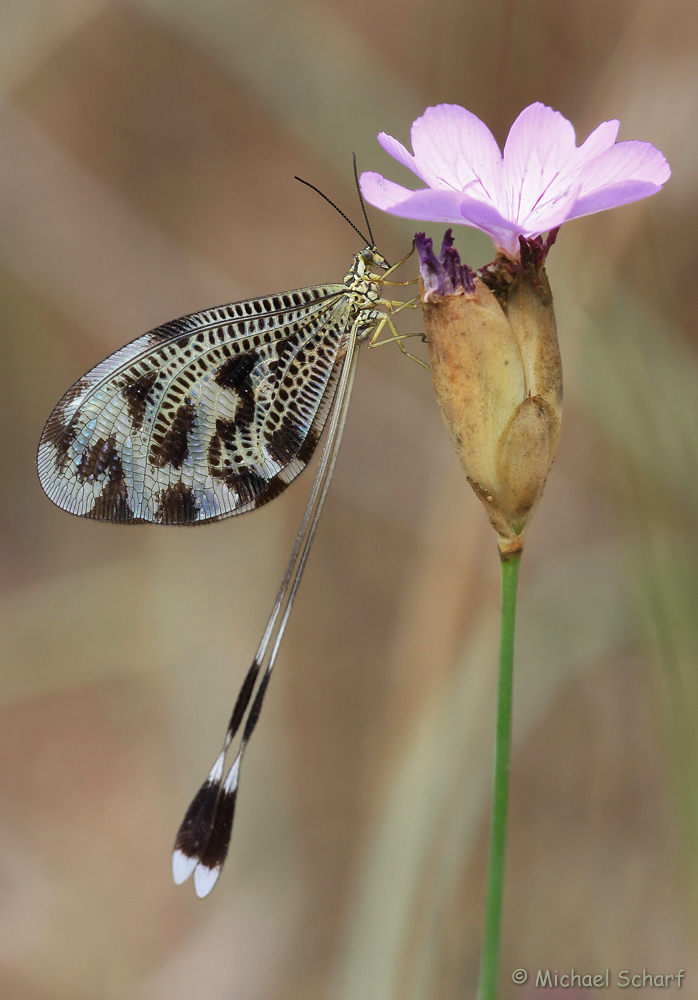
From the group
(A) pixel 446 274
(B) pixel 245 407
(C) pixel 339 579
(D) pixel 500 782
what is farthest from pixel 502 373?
(C) pixel 339 579

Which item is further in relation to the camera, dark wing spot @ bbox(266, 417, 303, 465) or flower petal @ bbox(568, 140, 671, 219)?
dark wing spot @ bbox(266, 417, 303, 465)

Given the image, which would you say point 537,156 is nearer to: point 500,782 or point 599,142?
point 599,142

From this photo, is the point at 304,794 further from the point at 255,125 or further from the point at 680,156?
the point at 255,125

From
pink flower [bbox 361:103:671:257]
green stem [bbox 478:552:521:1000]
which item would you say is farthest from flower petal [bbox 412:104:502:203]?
green stem [bbox 478:552:521:1000]

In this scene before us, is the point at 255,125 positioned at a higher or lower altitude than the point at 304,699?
higher

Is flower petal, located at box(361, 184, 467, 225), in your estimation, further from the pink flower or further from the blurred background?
the blurred background

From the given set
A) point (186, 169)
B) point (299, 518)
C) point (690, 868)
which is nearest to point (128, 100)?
point (186, 169)
